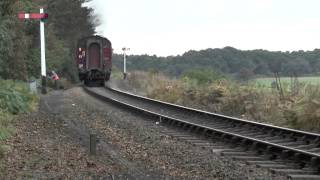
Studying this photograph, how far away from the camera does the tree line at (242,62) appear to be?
45.0 m

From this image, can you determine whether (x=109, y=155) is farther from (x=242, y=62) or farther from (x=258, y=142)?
(x=242, y=62)

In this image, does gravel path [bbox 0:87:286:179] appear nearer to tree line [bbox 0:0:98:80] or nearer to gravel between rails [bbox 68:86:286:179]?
gravel between rails [bbox 68:86:286:179]

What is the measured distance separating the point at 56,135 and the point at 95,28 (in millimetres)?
71884

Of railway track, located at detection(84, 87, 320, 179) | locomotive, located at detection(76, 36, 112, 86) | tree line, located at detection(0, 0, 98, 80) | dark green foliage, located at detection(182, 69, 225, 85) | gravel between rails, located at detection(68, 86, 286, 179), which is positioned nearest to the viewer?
gravel between rails, located at detection(68, 86, 286, 179)

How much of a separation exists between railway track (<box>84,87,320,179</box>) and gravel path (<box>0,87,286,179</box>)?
0.40 meters

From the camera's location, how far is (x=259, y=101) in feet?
69.8

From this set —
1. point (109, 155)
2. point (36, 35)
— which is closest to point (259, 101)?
point (109, 155)

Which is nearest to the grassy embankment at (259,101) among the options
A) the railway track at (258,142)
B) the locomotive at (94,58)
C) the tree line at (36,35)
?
the railway track at (258,142)

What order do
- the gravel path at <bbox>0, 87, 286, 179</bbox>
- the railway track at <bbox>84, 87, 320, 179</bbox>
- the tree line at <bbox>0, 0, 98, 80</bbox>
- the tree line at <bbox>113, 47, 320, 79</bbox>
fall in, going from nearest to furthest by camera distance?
the gravel path at <bbox>0, 87, 286, 179</bbox> < the railway track at <bbox>84, 87, 320, 179</bbox> < the tree line at <bbox>0, 0, 98, 80</bbox> < the tree line at <bbox>113, 47, 320, 79</bbox>

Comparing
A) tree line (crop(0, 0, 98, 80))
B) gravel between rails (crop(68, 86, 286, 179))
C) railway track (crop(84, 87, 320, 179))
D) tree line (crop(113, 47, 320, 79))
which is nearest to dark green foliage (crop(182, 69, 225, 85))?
tree line (crop(113, 47, 320, 79))

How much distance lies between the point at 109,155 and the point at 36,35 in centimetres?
3151

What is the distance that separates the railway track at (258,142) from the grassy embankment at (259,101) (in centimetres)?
158

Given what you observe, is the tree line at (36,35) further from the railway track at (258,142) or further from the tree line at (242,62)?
the tree line at (242,62)

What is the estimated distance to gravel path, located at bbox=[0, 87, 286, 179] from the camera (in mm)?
9453
